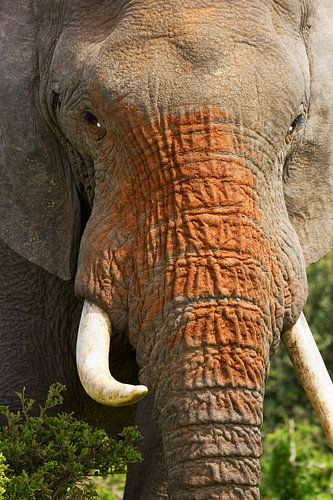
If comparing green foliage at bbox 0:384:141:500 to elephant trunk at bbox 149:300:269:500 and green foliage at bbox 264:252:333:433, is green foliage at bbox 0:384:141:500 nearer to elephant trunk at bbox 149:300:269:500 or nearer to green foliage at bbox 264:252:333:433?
elephant trunk at bbox 149:300:269:500

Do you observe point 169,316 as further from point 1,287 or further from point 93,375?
point 1,287

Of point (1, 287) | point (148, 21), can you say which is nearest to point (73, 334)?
point (1, 287)

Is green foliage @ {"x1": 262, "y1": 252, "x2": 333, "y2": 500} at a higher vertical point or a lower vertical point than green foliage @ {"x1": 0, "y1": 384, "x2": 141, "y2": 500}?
higher

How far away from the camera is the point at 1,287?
238 inches

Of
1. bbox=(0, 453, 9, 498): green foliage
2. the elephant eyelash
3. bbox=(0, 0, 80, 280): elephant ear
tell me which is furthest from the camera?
bbox=(0, 0, 80, 280): elephant ear

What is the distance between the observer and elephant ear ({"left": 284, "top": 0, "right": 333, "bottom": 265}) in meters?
5.74

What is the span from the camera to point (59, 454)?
5215 millimetres

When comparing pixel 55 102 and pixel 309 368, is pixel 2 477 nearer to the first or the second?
pixel 309 368

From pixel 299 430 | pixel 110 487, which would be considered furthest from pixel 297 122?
Answer: pixel 299 430

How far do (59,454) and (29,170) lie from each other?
1049mm

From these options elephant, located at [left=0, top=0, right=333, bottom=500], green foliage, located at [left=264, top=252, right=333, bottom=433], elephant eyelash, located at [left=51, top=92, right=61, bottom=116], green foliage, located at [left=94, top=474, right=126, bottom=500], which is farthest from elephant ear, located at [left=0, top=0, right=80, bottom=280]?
green foliage, located at [left=264, top=252, right=333, bottom=433]

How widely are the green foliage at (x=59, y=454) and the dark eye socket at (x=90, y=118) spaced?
86 cm

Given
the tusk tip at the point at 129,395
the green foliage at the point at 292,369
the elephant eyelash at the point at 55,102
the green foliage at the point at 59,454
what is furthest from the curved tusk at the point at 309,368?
the green foliage at the point at 292,369

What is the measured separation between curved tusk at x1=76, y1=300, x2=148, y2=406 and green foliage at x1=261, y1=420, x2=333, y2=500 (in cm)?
277
